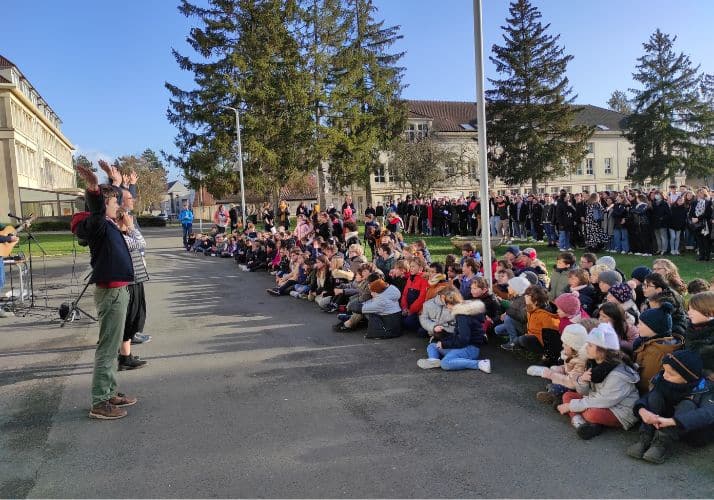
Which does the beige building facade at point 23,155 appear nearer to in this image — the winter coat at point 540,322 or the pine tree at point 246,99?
the pine tree at point 246,99

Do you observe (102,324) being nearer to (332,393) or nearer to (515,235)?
(332,393)

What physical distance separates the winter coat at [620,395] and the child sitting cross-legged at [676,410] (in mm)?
205

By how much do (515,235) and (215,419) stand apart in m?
19.0

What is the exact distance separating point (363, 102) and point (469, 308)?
38158 millimetres

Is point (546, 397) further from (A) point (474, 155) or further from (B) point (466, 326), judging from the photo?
(A) point (474, 155)

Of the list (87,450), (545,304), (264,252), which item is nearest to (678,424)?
(545,304)

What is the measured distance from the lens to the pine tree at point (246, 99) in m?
35.1

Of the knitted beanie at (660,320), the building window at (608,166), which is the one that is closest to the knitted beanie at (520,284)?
the knitted beanie at (660,320)

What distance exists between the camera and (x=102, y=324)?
5.45 meters

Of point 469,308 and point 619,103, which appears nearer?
point 469,308

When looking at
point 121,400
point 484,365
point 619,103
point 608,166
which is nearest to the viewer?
point 121,400

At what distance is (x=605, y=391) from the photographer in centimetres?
Result: 483

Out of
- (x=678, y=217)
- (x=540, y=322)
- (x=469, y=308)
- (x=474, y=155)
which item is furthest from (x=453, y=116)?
(x=540, y=322)

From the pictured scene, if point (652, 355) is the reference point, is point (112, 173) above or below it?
above
